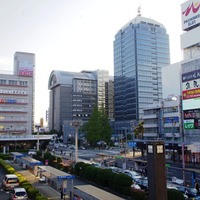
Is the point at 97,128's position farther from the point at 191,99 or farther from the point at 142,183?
the point at 142,183

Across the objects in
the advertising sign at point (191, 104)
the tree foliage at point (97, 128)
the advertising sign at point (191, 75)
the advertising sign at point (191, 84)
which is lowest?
the tree foliage at point (97, 128)

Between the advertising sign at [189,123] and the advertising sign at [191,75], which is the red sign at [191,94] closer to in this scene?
the advertising sign at [191,75]

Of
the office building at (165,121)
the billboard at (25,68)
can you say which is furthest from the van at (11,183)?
the billboard at (25,68)

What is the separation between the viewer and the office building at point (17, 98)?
109 metres

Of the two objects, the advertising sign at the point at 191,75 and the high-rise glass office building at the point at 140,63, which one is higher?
the high-rise glass office building at the point at 140,63

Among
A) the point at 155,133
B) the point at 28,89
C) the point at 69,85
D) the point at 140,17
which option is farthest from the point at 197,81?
the point at 69,85

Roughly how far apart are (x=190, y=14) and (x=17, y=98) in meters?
73.6

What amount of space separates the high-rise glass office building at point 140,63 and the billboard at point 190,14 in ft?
276

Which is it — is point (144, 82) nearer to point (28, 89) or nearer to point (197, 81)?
point (28, 89)

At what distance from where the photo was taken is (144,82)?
154000 mm

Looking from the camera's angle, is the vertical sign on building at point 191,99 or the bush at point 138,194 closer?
the bush at point 138,194

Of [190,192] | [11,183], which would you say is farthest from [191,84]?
[11,183]

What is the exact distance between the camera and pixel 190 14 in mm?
66438

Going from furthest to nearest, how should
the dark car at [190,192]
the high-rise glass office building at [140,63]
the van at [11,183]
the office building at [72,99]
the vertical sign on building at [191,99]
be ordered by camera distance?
the office building at [72,99] → the high-rise glass office building at [140,63] → the vertical sign on building at [191,99] → the van at [11,183] → the dark car at [190,192]
